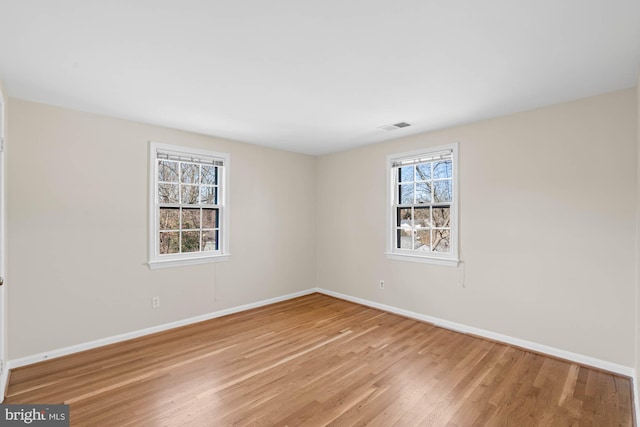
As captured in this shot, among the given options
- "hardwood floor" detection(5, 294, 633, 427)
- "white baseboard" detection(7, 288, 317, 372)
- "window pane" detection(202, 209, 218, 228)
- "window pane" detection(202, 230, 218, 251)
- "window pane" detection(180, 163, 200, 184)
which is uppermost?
"window pane" detection(180, 163, 200, 184)

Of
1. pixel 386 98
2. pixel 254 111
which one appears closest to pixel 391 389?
pixel 386 98

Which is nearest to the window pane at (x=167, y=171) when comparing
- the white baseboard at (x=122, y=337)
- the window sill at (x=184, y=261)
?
the window sill at (x=184, y=261)

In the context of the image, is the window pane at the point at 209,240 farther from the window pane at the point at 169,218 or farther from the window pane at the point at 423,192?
the window pane at the point at 423,192

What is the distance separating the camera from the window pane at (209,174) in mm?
4297

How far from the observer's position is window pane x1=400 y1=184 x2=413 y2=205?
4418 millimetres

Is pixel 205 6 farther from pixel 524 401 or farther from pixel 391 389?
pixel 524 401

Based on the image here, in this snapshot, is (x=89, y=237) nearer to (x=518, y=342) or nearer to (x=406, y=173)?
(x=406, y=173)

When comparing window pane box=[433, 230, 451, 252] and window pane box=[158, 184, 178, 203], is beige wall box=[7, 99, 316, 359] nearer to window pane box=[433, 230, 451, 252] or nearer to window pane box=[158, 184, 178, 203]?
window pane box=[158, 184, 178, 203]

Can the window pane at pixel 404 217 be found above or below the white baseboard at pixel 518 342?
above

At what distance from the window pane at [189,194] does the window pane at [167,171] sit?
16cm

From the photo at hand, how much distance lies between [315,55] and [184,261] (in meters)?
3.03

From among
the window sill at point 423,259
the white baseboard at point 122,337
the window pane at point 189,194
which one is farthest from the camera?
the window pane at point 189,194

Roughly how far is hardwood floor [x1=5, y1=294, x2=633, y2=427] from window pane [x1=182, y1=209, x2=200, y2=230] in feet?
4.41

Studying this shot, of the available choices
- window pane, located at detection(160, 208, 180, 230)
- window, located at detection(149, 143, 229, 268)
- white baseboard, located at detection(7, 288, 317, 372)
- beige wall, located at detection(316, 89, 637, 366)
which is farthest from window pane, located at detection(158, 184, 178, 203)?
beige wall, located at detection(316, 89, 637, 366)
